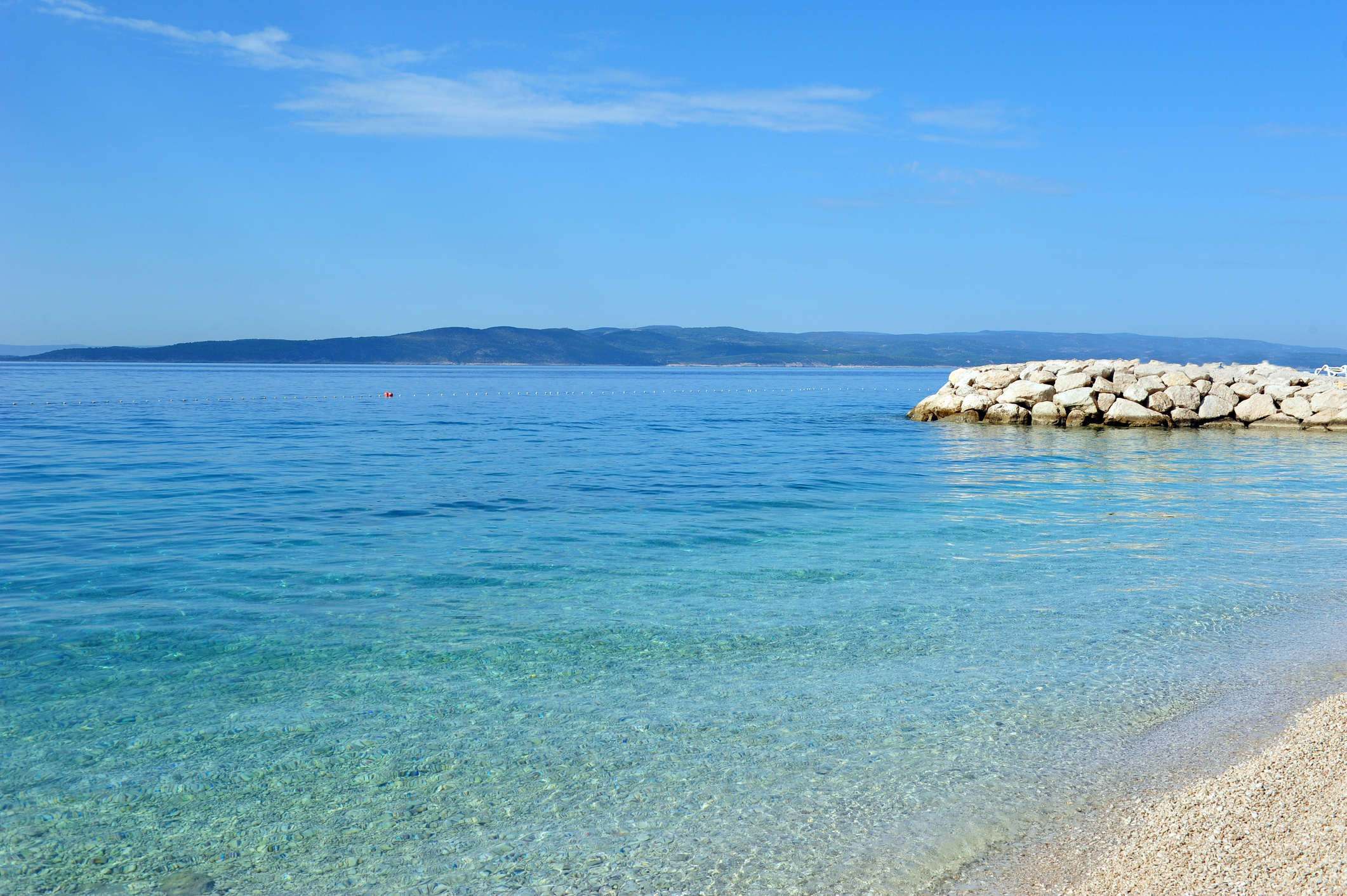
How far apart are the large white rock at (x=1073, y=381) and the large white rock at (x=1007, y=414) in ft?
4.69

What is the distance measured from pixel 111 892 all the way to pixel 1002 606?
280 inches

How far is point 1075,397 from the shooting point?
31.3m

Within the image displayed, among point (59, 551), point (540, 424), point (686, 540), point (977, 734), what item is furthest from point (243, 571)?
point (540, 424)

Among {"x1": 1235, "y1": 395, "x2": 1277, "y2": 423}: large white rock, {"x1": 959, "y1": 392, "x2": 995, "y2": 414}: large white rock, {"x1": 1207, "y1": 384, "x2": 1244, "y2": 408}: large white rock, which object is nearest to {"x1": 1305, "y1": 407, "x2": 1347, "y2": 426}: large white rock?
{"x1": 1235, "y1": 395, "x2": 1277, "y2": 423}: large white rock

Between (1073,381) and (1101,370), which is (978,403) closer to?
(1073,381)

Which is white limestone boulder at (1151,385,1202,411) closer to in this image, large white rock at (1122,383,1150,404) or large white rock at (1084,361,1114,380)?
large white rock at (1122,383,1150,404)

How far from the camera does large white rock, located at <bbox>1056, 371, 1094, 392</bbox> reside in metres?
31.8

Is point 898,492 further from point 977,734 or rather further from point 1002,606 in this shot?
point 977,734

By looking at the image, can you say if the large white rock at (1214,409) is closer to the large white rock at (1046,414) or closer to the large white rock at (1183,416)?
the large white rock at (1183,416)

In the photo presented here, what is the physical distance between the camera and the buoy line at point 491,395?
49188 mm

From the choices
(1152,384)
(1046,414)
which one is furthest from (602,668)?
(1152,384)

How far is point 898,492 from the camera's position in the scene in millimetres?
16641

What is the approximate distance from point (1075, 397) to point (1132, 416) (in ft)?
6.03

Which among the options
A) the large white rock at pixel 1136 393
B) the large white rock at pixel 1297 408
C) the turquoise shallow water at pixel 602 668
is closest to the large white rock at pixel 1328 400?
the large white rock at pixel 1297 408
